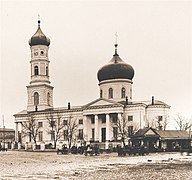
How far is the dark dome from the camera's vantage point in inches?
3088

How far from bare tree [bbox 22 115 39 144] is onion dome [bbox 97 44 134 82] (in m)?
15.6

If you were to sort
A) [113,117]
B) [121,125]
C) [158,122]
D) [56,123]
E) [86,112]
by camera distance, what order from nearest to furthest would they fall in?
1. [158,122]
2. [121,125]
3. [113,117]
4. [86,112]
5. [56,123]

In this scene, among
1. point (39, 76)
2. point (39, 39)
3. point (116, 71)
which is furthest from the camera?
point (39, 39)

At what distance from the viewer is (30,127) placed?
78.2 meters

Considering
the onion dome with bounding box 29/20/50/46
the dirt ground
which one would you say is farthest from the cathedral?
the dirt ground

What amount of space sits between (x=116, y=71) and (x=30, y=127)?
19.7m

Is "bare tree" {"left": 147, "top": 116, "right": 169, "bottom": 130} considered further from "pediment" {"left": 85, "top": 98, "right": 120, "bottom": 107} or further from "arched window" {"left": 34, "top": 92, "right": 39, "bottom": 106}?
"arched window" {"left": 34, "top": 92, "right": 39, "bottom": 106}

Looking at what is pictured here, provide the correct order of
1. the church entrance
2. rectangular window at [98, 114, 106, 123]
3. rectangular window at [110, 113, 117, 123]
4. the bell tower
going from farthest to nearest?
the bell tower
rectangular window at [98, 114, 106, 123]
the church entrance
rectangular window at [110, 113, 117, 123]

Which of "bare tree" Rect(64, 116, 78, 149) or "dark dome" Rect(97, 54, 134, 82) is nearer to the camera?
"bare tree" Rect(64, 116, 78, 149)

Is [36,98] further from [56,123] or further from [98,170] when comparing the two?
[98,170]

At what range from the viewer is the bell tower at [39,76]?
82062 mm

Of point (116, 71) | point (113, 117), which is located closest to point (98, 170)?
point (113, 117)

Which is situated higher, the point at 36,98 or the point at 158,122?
the point at 36,98

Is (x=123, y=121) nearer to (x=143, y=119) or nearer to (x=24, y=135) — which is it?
(x=143, y=119)
